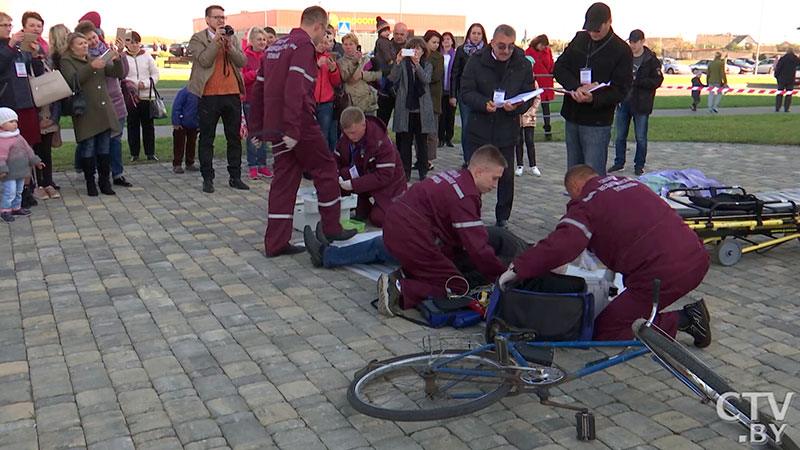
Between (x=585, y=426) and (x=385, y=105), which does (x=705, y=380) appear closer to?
(x=585, y=426)

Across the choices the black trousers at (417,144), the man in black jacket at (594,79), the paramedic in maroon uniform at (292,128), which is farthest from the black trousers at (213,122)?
the man in black jacket at (594,79)

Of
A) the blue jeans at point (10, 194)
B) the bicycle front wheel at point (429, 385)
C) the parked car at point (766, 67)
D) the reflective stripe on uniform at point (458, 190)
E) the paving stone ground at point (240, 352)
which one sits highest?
the parked car at point (766, 67)

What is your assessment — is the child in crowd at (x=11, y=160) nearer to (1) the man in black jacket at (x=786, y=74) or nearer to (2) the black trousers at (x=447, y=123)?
(2) the black trousers at (x=447, y=123)

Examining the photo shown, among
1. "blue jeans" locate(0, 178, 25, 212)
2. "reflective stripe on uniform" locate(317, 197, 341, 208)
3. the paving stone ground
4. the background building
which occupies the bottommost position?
the paving stone ground

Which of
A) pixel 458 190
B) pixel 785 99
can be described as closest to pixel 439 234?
pixel 458 190

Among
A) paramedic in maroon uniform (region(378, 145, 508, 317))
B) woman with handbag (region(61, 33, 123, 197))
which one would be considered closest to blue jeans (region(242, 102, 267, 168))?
woman with handbag (region(61, 33, 123, 197))

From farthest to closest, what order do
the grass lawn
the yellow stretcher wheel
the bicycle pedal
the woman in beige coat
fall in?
the grass lawn < the woman in beige coat < the yellow stretcher wheel < the bicycle pedal

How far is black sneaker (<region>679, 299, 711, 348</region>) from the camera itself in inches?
195

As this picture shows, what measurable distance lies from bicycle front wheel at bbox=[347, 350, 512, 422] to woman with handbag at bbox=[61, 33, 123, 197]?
6.24 m

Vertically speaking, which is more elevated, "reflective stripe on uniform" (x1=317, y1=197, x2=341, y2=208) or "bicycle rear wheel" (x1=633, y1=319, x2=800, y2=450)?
"reflective stripe on uniform" (x1=317, y1=197, x2=341, y2=208)

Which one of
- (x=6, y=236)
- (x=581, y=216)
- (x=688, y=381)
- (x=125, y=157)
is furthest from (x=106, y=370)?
(x=125, y=157)

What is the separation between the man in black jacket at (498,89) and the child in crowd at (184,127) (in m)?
4.16

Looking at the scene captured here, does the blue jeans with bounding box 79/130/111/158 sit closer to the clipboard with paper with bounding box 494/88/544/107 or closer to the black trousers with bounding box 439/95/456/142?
the clipboard with paper with bounding box 494/88/544/107

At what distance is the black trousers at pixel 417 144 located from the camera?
34.8 feet
